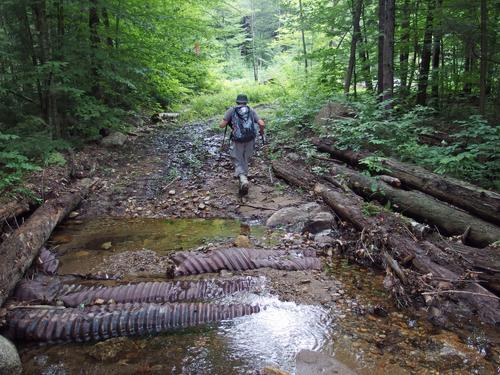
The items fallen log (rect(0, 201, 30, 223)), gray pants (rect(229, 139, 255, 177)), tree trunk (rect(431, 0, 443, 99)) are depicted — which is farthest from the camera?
gray pants (rect(229, 139, 255, 177))

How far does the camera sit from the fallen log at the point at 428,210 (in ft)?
17.1

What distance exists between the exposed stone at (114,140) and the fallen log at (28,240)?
3.94 metres

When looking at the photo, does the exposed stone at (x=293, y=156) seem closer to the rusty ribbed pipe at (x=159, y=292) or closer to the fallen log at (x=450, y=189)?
the fallen log at (x=450, y=189)

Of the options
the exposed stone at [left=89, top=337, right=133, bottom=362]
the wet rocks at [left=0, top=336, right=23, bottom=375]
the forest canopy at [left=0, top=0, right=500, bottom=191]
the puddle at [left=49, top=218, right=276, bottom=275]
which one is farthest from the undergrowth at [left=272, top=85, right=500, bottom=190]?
the wet rocks at [left=0, top=336, right=23, bottom=375]

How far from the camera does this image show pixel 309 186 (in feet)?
27.7

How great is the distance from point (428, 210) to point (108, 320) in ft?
17.2

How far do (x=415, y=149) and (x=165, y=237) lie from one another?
5700 millimetres

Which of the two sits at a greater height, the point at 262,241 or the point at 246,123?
the point at 246,123

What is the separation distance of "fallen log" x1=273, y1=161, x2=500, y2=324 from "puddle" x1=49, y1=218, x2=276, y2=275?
159 centimetres

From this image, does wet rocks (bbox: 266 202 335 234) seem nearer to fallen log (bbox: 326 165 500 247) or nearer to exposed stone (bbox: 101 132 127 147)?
fallen log (bbox: 326 165 500 247)

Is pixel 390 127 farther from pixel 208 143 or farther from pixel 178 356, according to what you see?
pixel 178 356

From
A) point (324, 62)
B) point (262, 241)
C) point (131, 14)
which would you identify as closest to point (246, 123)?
point (262, 241)

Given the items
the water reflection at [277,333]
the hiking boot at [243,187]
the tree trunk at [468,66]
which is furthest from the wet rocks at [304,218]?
the tree trunk at [468,66]

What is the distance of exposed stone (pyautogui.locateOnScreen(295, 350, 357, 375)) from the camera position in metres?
3.38
